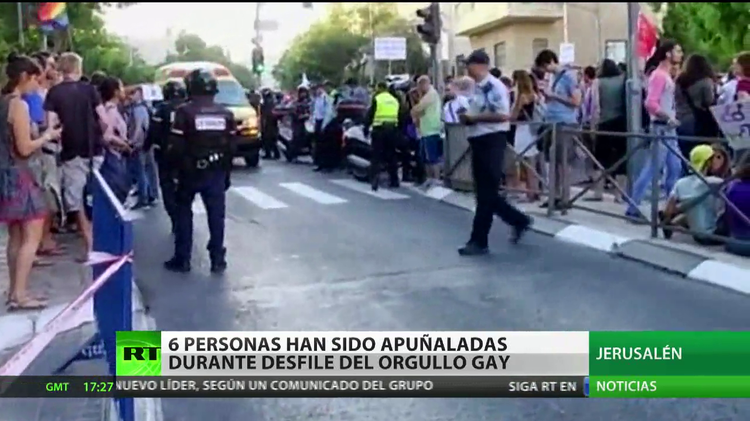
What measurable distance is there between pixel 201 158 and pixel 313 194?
264 inches

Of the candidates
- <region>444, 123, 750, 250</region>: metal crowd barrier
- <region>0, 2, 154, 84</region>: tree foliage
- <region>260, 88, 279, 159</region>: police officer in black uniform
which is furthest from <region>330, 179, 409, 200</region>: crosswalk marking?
<region>0, 2, 154, 84</region>: tree foliage

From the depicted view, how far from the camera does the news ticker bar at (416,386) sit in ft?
15.6

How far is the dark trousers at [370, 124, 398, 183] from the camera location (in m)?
16.4

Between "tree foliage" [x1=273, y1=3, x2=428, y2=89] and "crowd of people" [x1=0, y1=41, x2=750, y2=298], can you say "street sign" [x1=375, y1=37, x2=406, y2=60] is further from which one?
"tree foliage" [x1=273, y1=3, x2=428, y2=89]

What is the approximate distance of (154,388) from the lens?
4.70 m

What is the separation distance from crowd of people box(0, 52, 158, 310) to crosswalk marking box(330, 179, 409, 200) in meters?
3.17

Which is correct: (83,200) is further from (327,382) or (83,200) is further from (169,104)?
(327,382)

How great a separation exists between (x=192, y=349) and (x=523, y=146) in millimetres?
9107

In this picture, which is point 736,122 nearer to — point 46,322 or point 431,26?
point 46,322

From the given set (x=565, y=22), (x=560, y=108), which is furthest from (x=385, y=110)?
(x=565, y=22)

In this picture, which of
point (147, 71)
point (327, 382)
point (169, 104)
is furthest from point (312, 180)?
point (147, 71)

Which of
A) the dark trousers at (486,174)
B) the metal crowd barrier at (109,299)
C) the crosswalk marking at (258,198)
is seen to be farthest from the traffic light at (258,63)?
the metal crowd barrier at (109,299)

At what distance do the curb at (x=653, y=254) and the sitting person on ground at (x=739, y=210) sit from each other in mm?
298

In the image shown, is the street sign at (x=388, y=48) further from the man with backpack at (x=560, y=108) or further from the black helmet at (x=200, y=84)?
the black helmet at (x=200, y=84)
